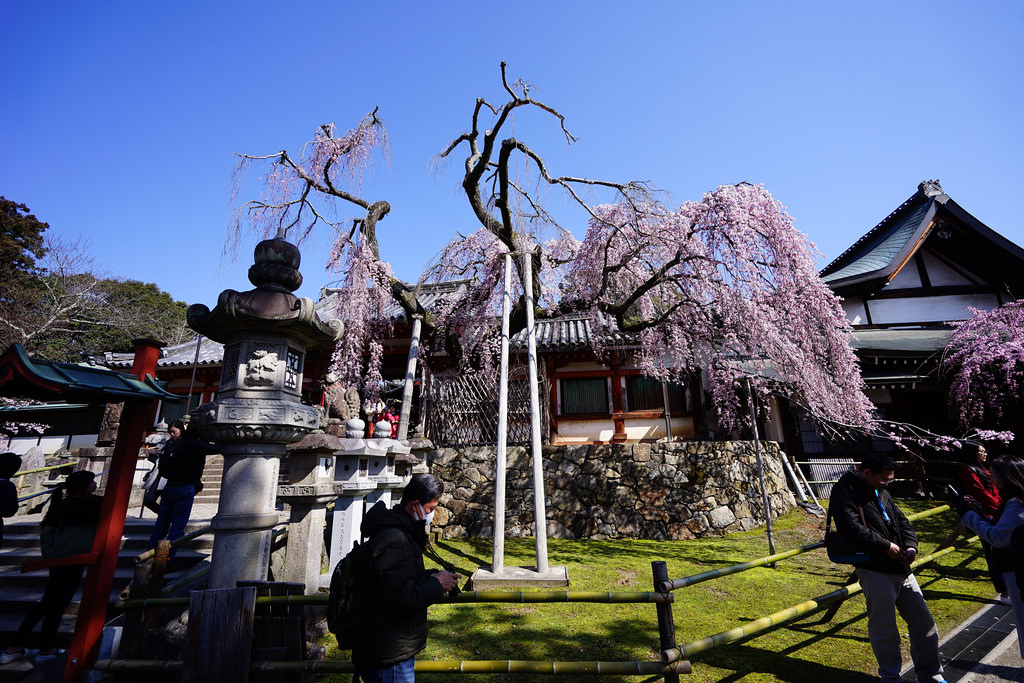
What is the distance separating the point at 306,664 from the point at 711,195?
9196mm

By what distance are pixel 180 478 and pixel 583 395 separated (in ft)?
33.0

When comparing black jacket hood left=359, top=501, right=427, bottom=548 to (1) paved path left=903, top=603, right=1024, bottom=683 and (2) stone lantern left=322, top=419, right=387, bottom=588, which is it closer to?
(2) stone lantern left=322, top=419, right=387, bottom=588

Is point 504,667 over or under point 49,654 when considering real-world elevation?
over

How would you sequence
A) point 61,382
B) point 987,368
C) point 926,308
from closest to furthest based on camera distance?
point 61,382 < point 987,368 < point 926,308

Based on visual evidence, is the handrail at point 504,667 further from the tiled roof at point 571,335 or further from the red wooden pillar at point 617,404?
the red wooden pillar at point 617,404

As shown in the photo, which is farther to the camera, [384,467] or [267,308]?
[384,467]

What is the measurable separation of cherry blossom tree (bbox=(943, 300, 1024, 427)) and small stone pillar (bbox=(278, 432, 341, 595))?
14.8 metres

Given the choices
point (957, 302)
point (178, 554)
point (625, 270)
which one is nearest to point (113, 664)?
point (178, 554)

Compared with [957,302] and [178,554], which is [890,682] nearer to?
[178,554]

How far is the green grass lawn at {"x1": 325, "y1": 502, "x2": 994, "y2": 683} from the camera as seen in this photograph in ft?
14.4

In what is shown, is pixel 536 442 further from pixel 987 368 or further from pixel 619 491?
pixel 987 368

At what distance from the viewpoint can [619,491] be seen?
10.1 meters

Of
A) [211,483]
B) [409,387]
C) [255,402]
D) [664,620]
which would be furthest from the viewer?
[211,483]

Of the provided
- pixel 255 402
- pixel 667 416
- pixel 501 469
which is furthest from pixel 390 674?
pixel 667 416
